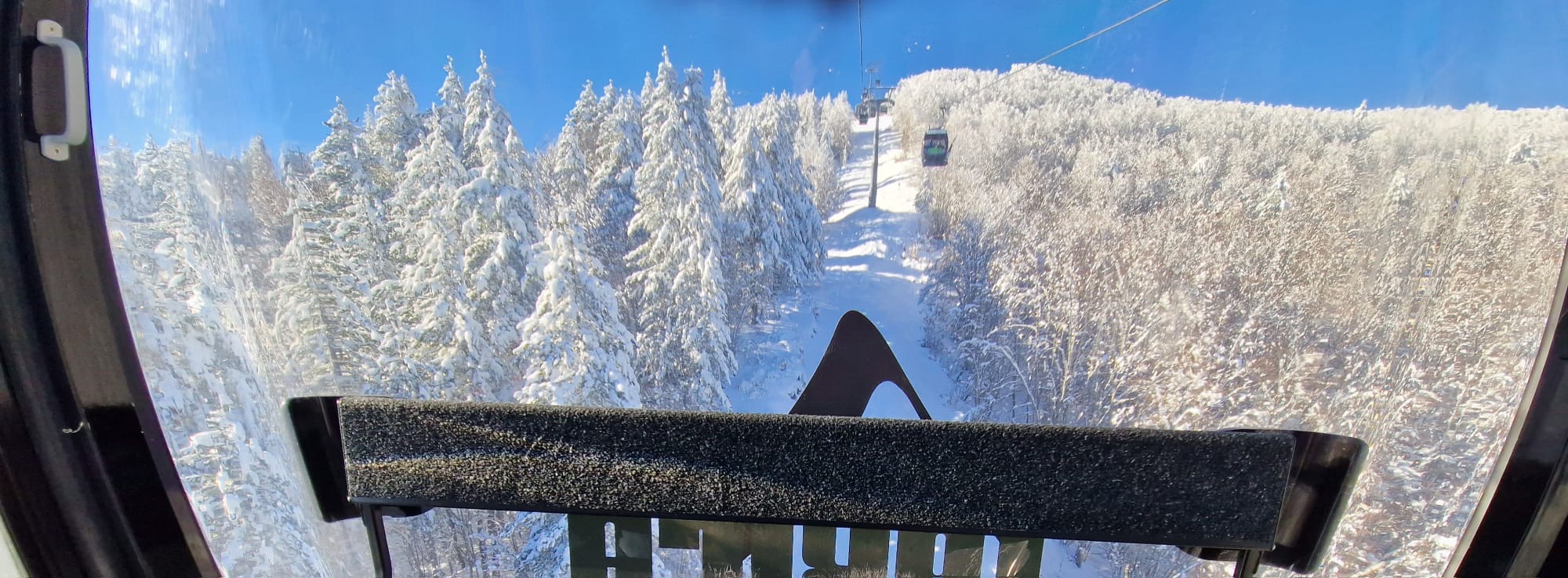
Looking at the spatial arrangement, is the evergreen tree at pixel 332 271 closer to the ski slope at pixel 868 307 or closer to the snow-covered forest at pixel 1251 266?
the ski slope at pixel 868 307

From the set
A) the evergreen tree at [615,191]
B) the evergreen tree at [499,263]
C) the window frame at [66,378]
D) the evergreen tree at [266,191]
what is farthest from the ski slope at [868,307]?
the window frame at [66,378]

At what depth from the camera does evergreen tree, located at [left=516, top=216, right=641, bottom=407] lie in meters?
1.05

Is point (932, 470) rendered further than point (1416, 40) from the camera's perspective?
Yes

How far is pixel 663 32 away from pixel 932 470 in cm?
83

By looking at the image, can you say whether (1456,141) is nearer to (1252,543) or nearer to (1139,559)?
(1252,543)

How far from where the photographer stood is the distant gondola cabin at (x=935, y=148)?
95 cm

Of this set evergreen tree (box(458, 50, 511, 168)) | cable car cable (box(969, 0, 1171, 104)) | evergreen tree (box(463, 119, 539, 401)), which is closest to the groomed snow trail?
cable car cable (box(969, 0, 1171, 104))

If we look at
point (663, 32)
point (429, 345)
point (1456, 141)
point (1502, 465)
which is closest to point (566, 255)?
point (429, 345)

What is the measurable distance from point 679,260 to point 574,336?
233 millimetres

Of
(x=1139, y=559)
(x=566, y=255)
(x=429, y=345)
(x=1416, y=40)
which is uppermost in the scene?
(x=1416, y=40)

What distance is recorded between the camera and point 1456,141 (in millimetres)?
872

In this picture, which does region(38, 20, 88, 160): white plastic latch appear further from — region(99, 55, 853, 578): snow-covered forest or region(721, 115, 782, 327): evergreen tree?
region(721, 115, 782, 327): evergreen tree

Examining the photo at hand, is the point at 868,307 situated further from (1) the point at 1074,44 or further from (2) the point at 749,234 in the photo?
(1) the point at 1074,44

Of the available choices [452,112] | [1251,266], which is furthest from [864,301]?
[452,112]
